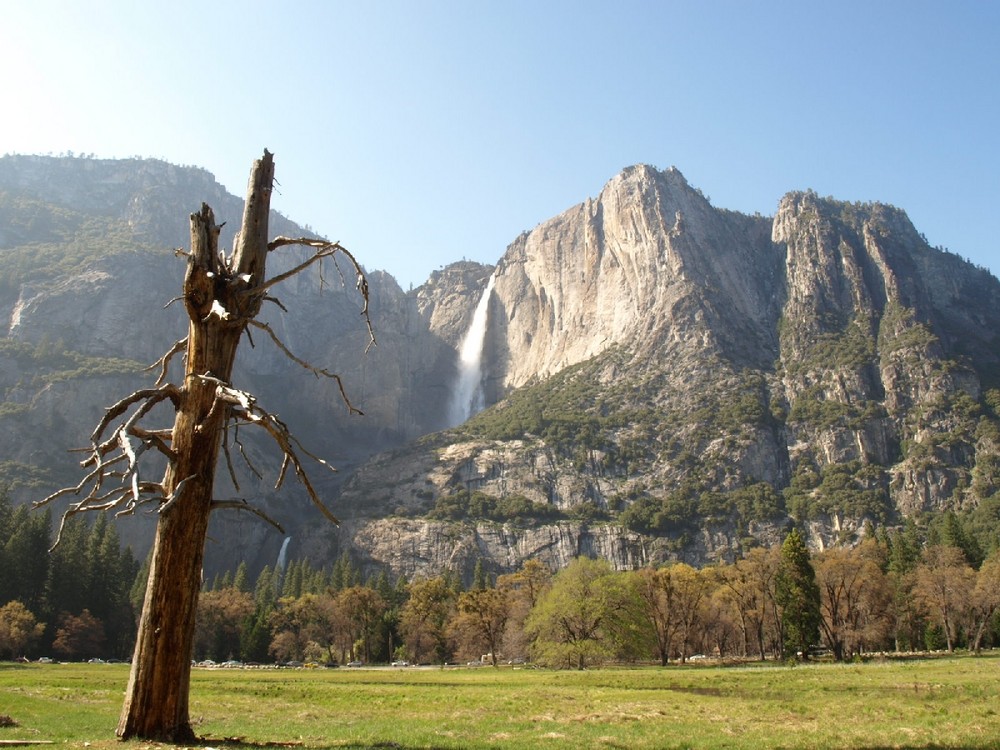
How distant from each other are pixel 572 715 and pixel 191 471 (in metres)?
13.7

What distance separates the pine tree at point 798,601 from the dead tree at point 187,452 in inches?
2292

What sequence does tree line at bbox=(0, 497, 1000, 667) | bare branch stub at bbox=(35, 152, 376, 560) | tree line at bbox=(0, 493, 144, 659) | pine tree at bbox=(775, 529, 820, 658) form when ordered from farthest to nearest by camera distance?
1. tree line at bbox=(0, 493, 144, 659)
2. tree line at bbox=(0, 497, 1000, 667)
3. pine tree at bbox=(775, 529, 820, 658)
4. bare branch stub at bbox=(35, 152, 376, 560)

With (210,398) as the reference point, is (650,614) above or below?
below

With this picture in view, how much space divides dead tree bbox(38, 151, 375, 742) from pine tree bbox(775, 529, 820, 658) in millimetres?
58206

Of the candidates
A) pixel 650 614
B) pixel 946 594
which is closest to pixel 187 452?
pixel 650 614

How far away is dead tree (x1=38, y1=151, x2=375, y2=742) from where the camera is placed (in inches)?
345

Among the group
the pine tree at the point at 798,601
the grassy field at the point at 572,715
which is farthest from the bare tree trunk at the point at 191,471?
the pine tree at the point at 798,601

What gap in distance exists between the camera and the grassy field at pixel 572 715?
41.5 ft

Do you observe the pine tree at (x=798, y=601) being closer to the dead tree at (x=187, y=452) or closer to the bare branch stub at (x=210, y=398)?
the bare branch stub at (x=210, y=398)

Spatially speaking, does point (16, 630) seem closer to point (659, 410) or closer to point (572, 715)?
point (572, 715)

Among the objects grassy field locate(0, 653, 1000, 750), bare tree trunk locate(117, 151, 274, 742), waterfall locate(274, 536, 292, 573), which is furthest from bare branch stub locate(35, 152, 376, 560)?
waterfall locate(274, 536, 292, 573)

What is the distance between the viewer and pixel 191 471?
376 inches

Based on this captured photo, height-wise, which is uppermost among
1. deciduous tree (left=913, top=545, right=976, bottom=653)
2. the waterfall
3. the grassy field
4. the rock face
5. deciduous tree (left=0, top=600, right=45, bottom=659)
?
the rock face

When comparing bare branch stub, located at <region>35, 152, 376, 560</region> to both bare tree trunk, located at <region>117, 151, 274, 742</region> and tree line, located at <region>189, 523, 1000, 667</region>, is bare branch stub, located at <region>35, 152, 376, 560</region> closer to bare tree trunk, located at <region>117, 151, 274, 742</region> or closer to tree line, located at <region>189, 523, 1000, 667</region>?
bare tree trunk, located at <region>117, 151, 274, 742</region>
